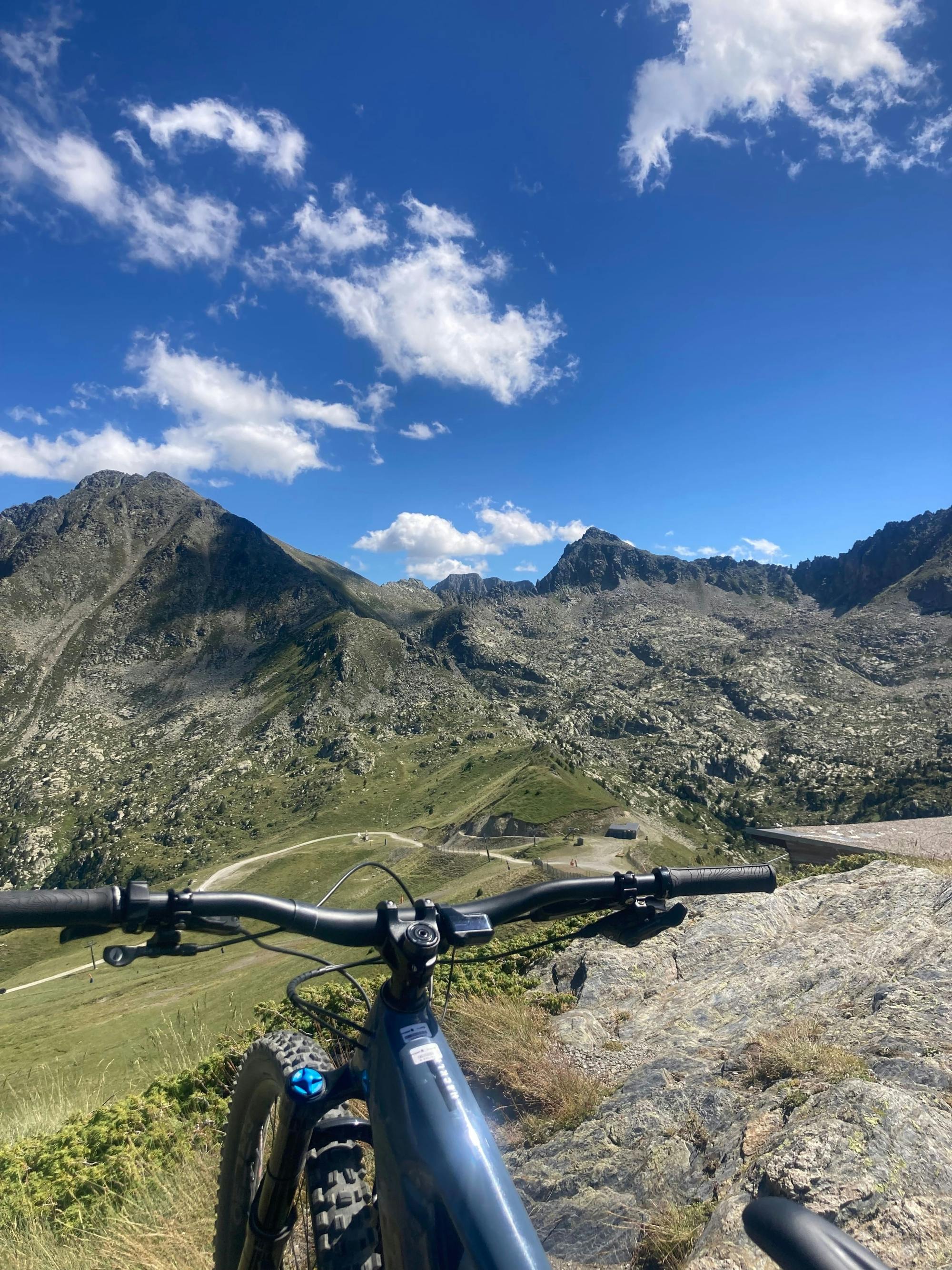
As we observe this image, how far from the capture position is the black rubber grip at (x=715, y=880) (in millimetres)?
3535

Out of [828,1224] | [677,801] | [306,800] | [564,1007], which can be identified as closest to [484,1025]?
[564,1007]

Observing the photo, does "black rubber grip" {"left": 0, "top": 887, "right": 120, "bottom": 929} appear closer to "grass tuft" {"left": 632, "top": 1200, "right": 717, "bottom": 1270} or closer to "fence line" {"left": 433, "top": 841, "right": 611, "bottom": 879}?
"grass tuft" {"left": 632, "top": 1200, "right": 717, "bottom": 1270}

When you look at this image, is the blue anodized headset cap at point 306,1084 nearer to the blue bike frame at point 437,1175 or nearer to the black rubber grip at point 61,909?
the blue bike frame at point 437,1175

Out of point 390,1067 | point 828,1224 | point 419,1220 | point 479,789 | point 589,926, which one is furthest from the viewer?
point 479,789

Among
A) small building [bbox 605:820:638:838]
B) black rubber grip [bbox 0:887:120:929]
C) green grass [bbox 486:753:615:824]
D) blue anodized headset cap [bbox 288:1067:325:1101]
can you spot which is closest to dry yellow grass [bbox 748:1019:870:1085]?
blue anodized headset cap [bbox 288:1067:325:1101]

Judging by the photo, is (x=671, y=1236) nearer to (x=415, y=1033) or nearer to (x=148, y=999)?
(x=415, y=1033)

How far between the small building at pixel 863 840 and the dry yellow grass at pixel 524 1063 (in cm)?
1189

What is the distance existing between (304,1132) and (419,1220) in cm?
78

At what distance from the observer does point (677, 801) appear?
15838 cm

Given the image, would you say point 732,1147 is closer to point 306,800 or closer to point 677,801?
point 677,801

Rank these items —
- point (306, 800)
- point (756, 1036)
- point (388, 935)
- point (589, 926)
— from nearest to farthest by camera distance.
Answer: point (388, 935) → point (589, 926) → point (756, 1036) → point (306, 800)

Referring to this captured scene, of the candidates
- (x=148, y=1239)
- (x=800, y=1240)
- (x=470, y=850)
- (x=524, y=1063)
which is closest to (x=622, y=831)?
(x=470, y=850)

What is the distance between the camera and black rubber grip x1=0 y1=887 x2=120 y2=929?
101 inches

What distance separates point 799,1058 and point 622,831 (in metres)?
93.8
